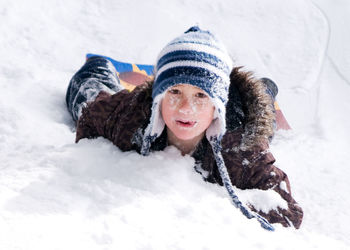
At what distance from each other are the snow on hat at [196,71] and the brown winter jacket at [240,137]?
3.2 inches

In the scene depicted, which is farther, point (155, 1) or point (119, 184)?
point (155, 1)

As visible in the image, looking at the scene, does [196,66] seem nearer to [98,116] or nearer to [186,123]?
[186,123]

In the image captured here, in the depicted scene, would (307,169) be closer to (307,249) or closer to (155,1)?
(307,249)

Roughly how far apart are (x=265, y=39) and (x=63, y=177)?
95.4 inches

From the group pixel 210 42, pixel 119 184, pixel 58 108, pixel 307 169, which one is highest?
pixel 210 42

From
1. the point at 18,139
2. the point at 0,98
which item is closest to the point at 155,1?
the point at 0,98

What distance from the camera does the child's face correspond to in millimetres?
1149

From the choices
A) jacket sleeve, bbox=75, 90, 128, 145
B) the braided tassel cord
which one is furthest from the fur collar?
jacket sleeve, bbox=75, 90, 128, 145

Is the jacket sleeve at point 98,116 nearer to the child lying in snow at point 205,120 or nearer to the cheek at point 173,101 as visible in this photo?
the child lying in snow at point 205,120

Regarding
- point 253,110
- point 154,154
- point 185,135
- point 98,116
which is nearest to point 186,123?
point 185,135

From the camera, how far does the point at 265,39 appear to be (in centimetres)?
304

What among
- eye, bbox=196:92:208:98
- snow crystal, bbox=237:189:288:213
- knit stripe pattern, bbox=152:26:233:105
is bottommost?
snow crystal, bbox=237:189:288:213

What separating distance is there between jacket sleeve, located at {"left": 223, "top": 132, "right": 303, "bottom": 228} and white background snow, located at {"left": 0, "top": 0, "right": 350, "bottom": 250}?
0.14 m

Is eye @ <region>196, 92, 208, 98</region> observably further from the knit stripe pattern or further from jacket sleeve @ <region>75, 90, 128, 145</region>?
jacket sleeve @ <region>75, 90, 128, 145</region>
